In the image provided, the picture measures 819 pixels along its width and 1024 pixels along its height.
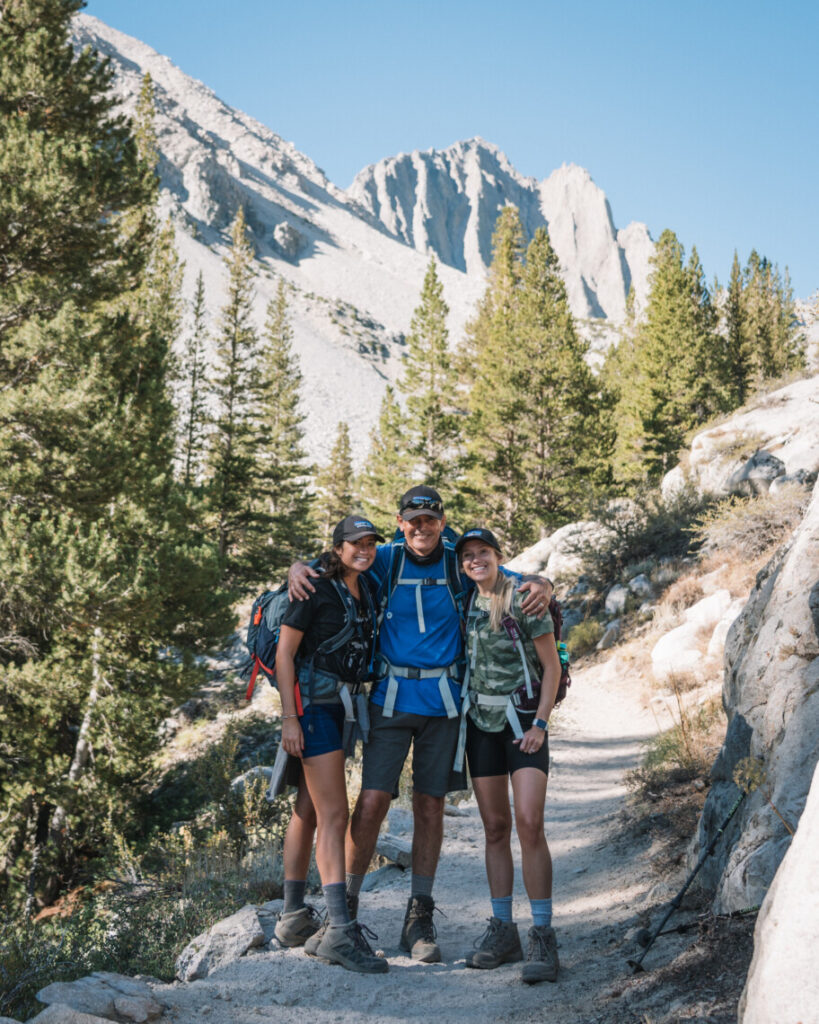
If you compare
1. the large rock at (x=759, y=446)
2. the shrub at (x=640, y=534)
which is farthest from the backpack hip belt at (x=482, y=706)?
the shrub at (x=640, y=534)

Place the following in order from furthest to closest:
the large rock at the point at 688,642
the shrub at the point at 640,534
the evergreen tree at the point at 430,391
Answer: the evergreen tree at the point at 430,391 → the shrub at the point at 640,534 → the large rock at the point at 688,642

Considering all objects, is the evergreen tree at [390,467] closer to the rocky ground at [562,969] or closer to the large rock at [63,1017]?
the rocky ground at [562,969]

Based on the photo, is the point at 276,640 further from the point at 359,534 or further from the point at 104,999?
the point at 104,999

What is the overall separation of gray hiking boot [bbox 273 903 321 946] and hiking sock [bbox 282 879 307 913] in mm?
20

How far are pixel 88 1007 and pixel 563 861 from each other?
12.7ft

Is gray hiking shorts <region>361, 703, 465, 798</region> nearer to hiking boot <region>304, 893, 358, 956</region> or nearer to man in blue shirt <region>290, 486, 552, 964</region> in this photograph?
man in blue shirt <region>290, 486, 552, 964</region>

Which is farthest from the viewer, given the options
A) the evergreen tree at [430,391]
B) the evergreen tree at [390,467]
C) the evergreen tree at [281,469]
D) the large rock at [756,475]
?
the evergreen tree at [281,469]

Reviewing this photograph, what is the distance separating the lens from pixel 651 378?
30.2m

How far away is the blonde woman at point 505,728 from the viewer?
3410mm

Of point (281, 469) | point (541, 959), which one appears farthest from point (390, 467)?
point (541, 959)

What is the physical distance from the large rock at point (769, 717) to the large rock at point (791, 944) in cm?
102

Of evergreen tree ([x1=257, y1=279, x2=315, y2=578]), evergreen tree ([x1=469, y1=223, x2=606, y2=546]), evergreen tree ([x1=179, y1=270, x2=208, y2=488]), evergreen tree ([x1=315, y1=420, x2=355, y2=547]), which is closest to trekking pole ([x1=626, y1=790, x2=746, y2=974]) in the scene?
evergreen tree ([x1=469, y1=223, x2=606, y2=546])

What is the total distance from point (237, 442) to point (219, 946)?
976 inches

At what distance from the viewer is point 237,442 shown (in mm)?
27312
